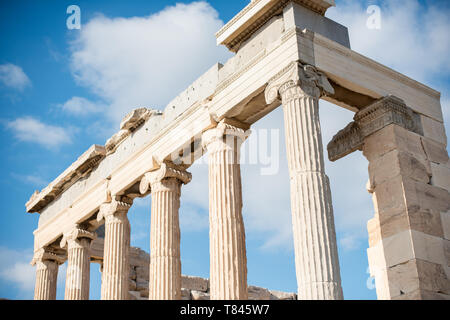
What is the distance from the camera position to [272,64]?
19391 mm

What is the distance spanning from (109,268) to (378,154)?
11002 mm

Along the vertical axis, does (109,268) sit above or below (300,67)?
below

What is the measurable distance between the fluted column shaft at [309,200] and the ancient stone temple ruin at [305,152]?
28mm

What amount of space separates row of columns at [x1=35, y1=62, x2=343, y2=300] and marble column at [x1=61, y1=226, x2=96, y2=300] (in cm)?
208

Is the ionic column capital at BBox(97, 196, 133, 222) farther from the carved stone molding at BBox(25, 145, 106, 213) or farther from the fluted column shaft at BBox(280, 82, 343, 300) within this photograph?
the fluted column shaft at BBox(280, 82, 343, 300)

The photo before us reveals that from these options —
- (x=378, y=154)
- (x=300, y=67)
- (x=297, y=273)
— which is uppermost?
(x=300, y=67)

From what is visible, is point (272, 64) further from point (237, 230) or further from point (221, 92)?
point (237, 230)

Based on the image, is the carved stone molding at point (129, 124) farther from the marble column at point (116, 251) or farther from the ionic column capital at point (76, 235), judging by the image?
the ionic column capital at point (76, 235)

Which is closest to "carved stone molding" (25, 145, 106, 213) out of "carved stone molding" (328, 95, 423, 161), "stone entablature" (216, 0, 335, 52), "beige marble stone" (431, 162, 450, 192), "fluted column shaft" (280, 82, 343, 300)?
"stone entablature" (216, 0, 335, 52)

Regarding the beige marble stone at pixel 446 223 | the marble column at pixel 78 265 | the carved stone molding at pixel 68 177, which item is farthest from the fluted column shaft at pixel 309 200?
the marble column at pixel 78 265

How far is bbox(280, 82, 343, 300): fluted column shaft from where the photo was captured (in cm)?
1622

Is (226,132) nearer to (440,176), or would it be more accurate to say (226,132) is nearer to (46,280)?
(440,176)

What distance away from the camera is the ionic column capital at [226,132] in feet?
69.4
